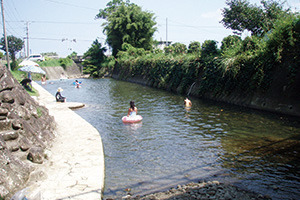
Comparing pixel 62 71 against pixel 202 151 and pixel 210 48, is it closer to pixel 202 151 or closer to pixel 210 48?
pixel 210 48

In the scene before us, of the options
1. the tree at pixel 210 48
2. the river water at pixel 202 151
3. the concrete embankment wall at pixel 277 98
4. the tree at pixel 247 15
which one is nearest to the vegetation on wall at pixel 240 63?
the tree at pixel 210 48

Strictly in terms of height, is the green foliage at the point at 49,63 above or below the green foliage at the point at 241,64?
above

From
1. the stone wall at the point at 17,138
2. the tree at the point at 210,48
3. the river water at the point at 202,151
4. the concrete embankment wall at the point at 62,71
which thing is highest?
the tree at the point at 210,48

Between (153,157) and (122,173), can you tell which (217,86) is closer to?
(153,157)

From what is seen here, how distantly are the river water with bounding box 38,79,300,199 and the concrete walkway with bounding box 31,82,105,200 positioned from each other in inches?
15.3

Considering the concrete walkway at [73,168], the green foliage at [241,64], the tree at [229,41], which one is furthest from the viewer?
the tree at [229,41]

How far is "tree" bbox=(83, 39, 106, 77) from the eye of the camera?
2468 inches

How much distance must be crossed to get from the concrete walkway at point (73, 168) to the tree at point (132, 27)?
1872 inches

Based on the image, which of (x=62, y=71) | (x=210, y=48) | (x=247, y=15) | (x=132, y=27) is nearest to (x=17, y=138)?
(x=210, y=48)

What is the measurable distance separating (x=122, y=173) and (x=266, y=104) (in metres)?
11.1

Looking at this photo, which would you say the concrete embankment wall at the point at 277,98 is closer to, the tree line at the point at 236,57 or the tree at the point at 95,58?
the tree line at the point at 236,57

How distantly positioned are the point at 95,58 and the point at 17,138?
60.0 meters

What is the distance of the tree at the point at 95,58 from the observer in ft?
206

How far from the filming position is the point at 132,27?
5528cm
